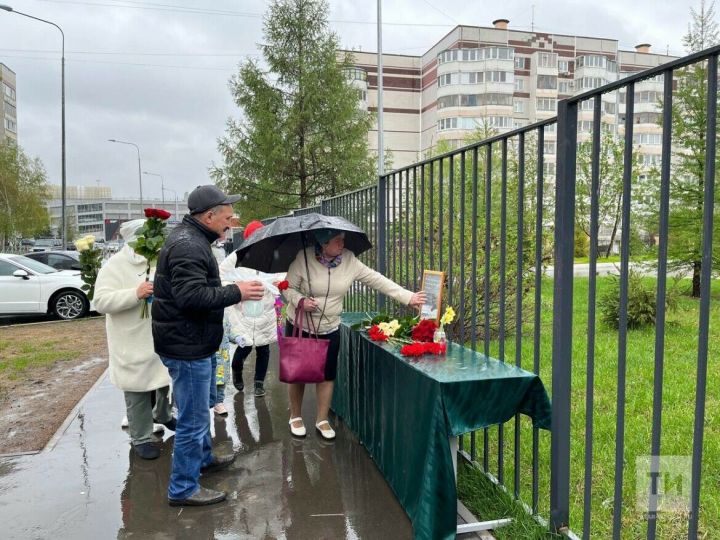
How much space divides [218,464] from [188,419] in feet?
2.41

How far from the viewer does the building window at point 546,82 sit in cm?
5722

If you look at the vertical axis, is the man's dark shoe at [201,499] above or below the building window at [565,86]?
below

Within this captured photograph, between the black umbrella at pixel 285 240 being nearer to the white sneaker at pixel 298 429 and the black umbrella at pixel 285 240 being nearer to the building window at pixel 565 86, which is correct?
the white sneaker at pixel 298 429

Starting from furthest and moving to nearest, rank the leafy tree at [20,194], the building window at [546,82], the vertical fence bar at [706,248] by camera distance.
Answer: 1. the building window at [546,82]
2. the leafy tree at [20,194]
3. the vertical fence bar at [706,248]

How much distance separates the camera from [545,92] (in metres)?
57.8

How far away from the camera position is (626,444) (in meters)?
4.06

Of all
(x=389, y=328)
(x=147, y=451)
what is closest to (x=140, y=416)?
(x=147, y=451)

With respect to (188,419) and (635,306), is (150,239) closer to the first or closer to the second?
(188,419)

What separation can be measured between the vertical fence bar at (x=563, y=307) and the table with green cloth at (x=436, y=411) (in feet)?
0.37

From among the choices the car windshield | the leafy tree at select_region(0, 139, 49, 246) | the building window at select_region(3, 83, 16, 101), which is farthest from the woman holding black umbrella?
the building window at select_region(3, 83, 16, 101)

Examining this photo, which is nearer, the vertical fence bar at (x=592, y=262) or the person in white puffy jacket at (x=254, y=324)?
the vertical fence bar at (x=592, y=262)

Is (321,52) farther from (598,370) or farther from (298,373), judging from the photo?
(298,373)

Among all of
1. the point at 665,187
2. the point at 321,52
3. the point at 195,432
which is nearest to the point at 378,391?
the point at 195,432

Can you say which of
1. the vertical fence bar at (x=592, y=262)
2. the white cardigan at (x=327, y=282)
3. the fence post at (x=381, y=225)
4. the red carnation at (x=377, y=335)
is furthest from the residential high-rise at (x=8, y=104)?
the vertical fence bar at (x=592, y=262)
